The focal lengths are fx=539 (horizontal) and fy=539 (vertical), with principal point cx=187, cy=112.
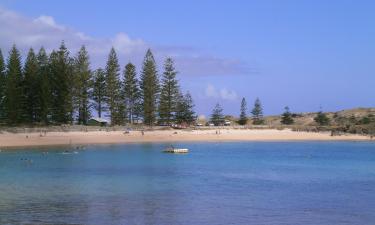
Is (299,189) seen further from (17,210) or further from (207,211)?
(17,210)

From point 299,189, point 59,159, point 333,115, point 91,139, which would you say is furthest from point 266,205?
point 333,115

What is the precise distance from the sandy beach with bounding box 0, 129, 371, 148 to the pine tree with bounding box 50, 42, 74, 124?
5.85 m

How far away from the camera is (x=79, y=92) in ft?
238

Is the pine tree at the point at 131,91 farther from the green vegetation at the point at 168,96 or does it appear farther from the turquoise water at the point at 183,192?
the turquoise water at the point at 183,192

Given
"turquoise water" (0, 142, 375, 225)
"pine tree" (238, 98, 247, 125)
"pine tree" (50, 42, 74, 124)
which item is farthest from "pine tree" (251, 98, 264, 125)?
"turquoise water" (0, 142, 375, 225)

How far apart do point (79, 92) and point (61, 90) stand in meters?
3.32

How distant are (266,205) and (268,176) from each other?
1171cm

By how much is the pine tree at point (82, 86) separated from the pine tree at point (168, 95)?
12.1 meters

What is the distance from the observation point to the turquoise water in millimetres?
17781

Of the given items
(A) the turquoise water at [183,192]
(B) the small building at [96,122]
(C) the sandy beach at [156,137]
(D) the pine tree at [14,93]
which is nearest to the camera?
(A) the turquoise water at [183,192]

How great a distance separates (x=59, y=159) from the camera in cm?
4206

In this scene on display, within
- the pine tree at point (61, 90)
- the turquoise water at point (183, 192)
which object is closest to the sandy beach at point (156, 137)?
the pine tree at point (61, 90)

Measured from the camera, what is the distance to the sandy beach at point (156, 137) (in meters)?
60.3

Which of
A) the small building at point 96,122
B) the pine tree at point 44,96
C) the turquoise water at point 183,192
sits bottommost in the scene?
the turquoise water at point 183,192
